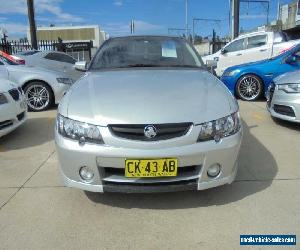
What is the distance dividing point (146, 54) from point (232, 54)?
352 inches

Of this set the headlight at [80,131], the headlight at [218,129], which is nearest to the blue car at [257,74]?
the headlight at [218,129]

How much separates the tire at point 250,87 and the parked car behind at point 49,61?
4712 millimetres

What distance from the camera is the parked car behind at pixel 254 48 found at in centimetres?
1197

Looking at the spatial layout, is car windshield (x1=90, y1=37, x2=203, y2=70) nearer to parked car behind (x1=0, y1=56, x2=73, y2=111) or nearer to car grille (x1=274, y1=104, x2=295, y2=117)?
car grille (x1=274, y1=104, x2=295, y2=117)

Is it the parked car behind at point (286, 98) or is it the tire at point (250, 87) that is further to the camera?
the tire at point (250, 87)

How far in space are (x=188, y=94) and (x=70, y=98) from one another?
109 centimetres

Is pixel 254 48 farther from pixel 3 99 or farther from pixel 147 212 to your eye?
pixel 147 212

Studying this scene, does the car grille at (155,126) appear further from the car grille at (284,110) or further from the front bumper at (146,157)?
the car grille at (284,110)

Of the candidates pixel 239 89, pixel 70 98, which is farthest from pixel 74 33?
pixel 70 98

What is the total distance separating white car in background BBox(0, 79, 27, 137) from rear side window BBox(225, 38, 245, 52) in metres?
8.93

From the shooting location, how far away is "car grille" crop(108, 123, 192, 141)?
2836 mm

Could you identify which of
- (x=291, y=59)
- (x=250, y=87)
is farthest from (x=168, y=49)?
(x=250, y=87)

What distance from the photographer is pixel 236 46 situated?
12789 mm

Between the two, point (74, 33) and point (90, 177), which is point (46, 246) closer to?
point (90, 177)
